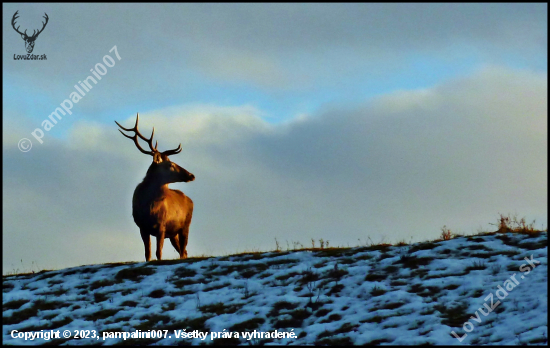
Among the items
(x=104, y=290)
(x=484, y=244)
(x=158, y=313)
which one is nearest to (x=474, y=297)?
(x=484, y=244)

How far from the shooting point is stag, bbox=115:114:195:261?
18.4 meters

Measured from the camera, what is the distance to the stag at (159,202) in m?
18.4

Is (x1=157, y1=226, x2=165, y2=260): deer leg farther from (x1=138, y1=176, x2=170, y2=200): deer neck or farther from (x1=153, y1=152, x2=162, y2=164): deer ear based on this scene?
(x1=153, y1=152, x2=162, y2=164): deer ear

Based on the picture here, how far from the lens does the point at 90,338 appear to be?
10.6 meters

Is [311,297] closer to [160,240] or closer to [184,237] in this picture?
[160,240]

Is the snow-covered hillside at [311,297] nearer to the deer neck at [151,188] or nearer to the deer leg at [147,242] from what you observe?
the deer leg at [147,242]

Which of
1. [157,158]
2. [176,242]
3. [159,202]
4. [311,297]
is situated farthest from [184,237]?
[311,297]

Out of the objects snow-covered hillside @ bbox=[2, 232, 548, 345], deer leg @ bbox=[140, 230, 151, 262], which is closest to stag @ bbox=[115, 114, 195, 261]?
deer leg @ bbox=[140, 230, 151, 262]

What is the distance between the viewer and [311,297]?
11398 mm

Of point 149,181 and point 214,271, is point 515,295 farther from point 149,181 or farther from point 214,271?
point 149,181

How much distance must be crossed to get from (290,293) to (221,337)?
80.5 inches

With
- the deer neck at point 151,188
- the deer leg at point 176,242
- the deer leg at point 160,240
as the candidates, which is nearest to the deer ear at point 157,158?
the deer neck at point 151,188

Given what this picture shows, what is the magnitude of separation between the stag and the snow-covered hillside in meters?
3.51

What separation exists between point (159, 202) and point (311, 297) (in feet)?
27.8
